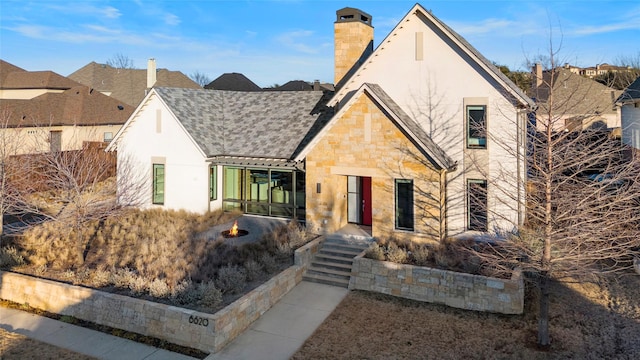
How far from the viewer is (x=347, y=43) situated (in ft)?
71.9

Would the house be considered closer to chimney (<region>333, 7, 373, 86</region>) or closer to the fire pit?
chimney (<region>333, 7, 373, 86</region>)

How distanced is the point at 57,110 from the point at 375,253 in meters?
32.7

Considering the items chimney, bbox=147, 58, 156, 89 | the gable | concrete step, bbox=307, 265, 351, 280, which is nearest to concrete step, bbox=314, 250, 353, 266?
concrete step, bbox=307, 265, 351, 280

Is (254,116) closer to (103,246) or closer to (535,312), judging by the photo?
(103,246)

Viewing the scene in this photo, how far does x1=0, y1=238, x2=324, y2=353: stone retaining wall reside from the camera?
10.8 m

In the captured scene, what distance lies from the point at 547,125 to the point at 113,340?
41.6 ft

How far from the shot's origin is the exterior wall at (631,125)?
24203mm

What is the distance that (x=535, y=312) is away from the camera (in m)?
12.1

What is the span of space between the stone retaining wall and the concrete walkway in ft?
0.81

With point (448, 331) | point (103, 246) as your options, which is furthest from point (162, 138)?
point (448, 331)

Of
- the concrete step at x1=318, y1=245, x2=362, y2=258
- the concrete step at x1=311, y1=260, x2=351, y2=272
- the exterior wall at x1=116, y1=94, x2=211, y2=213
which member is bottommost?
Result: the concrete step at x1=311, y1=260, x2=351, y2=272

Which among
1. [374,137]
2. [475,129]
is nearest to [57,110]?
[374,137]

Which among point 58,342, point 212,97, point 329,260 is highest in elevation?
point 212,97

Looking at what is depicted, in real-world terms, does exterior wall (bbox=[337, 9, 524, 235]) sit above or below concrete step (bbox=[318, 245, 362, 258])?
above
